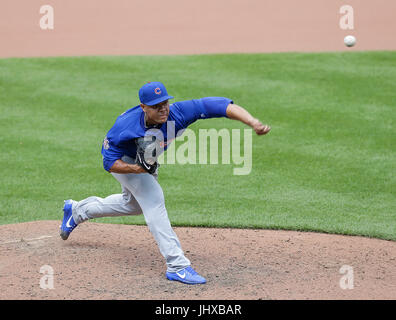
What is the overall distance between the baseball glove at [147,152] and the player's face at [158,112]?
0.17 meters

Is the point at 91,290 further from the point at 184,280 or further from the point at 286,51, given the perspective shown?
the point at 286,51

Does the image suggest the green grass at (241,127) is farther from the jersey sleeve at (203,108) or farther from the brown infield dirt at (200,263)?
the jersey sleeve at (203,108)

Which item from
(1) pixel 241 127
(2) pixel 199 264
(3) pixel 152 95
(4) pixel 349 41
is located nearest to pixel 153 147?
(3) pixel 152 95

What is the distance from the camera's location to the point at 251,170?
9883 millimetres

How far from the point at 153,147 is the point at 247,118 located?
2.81 ft

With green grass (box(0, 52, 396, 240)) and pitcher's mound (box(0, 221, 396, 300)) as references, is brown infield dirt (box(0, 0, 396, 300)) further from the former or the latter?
green grass (box(0, 52, 396, 240))

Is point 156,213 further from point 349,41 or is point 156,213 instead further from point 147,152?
A: point 349,41

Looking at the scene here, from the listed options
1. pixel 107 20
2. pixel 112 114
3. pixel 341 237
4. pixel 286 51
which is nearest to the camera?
pixel 341 237

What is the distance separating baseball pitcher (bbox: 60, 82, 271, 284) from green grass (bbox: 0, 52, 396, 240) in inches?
75.5

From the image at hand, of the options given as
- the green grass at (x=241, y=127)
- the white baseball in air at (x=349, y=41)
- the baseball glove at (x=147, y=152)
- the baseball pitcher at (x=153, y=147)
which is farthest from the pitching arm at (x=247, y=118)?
the white baseball in air at (x=349, y=41)

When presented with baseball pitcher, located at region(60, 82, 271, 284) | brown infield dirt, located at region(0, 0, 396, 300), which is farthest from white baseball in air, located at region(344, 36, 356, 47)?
baseball pitcher, located at region(60, 82, 271, 284)

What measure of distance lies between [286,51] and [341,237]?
28.5ft

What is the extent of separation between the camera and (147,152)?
5.55 meters
